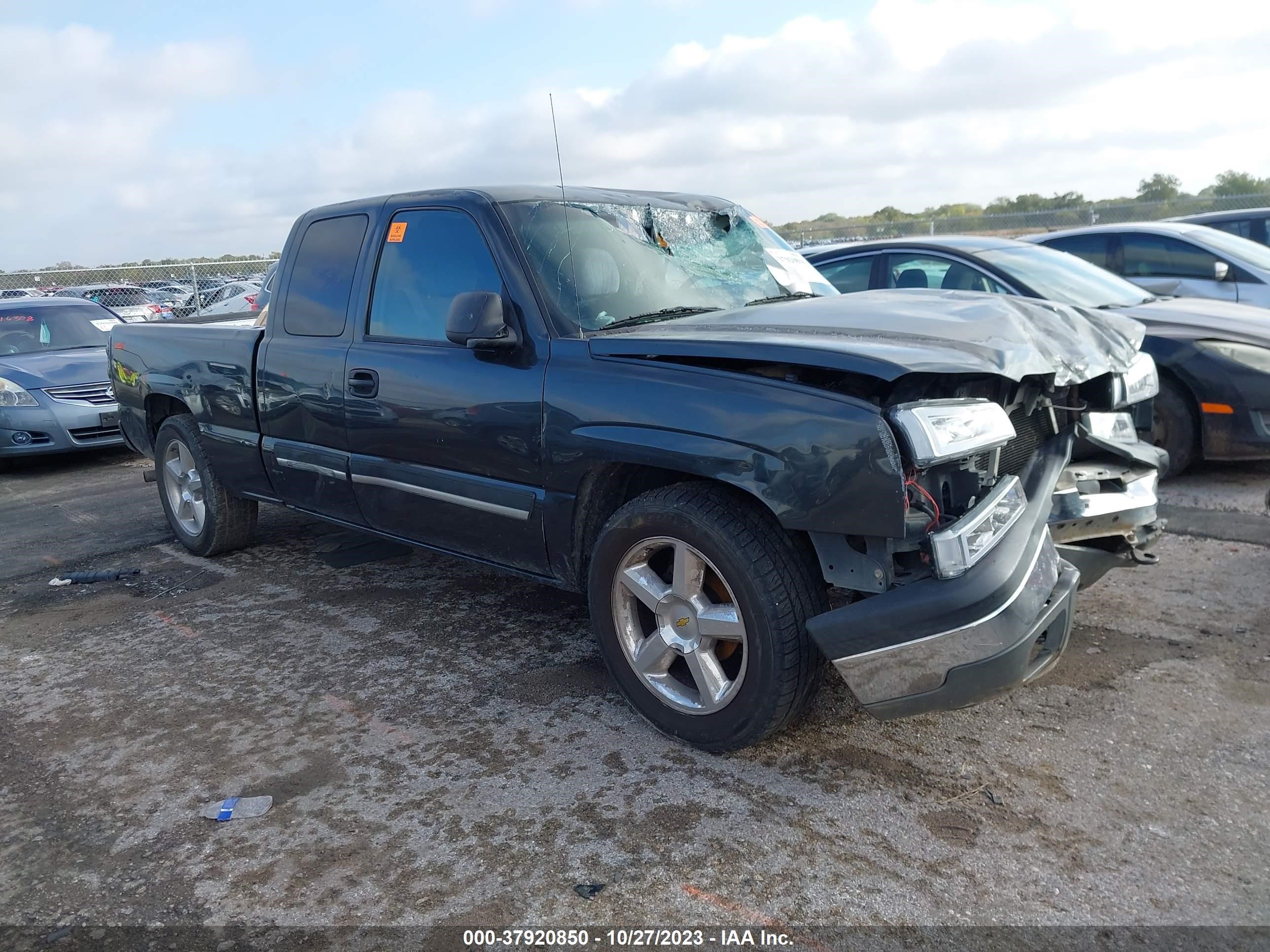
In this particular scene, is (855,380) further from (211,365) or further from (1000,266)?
(1000,266)

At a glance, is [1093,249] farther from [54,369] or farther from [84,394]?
[54,369]

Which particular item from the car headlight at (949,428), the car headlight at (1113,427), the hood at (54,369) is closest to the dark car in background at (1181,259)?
the car headlight at (1113,427)

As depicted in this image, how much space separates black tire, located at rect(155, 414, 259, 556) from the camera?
18.2 feet

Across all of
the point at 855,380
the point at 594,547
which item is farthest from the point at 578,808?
the point at 855,380

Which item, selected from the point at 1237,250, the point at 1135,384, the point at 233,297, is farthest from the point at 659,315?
the point at 233,297

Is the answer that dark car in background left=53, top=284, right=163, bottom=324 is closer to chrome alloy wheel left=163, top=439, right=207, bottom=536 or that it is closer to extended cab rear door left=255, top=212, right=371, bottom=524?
chrome alloy wheel left=163, top=439, right=207, bottom=536

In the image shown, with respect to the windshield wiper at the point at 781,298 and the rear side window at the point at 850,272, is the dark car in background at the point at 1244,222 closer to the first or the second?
the rear side window at the point at 850,272

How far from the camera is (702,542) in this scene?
305 cm

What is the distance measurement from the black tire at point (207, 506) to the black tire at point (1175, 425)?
5.28 m

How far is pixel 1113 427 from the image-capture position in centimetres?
A: 376

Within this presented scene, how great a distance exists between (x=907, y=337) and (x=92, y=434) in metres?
8.17

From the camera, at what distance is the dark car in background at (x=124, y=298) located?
1927 centimetres

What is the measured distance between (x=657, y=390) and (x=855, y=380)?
614 mm

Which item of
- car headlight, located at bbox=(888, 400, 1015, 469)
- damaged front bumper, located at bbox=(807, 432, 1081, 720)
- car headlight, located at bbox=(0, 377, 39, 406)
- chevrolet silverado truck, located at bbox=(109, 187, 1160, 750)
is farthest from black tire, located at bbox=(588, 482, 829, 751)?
car headlight, located at bbox=(0, 377, 39, 406)
